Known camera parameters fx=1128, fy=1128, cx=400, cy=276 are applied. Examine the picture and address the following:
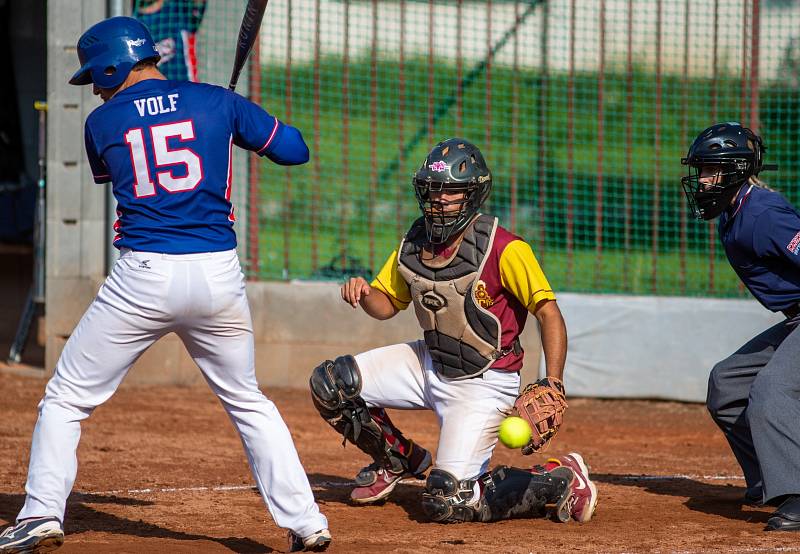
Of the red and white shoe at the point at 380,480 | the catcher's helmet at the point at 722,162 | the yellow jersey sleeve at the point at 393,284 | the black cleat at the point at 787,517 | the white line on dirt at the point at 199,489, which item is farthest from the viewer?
the white line on dirt at the point at 199,489

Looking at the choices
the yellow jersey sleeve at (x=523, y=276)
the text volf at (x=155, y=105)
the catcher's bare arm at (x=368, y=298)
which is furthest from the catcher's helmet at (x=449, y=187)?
the text volf at (x=155, y=105)

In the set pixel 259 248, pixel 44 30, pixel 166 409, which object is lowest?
pixel 166 409

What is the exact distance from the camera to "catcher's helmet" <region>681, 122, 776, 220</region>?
5.48 meters

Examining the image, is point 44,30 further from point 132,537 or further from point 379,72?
point 132,537

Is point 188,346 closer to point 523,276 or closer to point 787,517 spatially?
point 523,276

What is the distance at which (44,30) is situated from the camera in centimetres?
1648

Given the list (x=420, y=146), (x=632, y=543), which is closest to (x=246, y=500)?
(x=632, y=543)

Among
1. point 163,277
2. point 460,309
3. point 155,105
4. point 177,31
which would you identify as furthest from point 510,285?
point 177,31

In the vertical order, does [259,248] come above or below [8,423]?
above

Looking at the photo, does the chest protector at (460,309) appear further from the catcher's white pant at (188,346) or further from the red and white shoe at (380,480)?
the catcher's white pant at (188,346)

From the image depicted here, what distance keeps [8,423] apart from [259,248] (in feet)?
10.2

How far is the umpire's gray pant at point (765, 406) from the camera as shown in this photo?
5160 mm

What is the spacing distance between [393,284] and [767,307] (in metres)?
1.83

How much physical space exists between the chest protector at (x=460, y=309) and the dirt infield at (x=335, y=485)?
2.61ft
